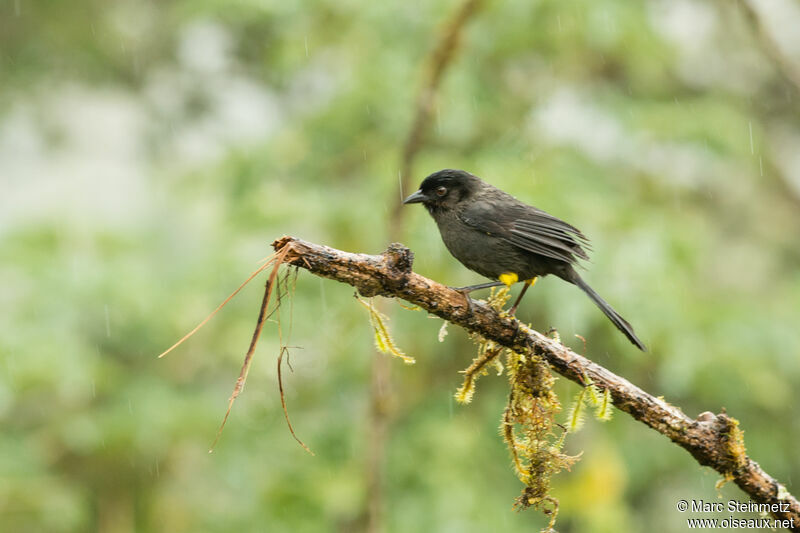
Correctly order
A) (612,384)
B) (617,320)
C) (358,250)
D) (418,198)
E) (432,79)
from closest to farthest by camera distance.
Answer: (612,384) → (617,320) → (418,198) → (432,79) → (358,250)

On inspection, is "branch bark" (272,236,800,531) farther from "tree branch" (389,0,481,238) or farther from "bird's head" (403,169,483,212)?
"tree branch" (389,0,481,238)

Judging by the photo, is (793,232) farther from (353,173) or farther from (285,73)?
(285,73)

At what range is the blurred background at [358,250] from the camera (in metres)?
5.41

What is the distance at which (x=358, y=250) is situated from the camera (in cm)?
619

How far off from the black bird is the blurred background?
47.1 inches

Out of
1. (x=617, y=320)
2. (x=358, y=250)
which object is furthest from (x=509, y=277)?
(x=358, y=250)

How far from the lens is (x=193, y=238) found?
7789mm

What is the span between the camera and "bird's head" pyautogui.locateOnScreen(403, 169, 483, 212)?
3.59 m

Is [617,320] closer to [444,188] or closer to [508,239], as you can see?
[508,239]

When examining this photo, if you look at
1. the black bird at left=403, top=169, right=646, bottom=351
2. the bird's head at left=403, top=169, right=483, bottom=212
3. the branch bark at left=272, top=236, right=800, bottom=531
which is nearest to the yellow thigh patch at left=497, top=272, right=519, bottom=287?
the black bird at left=403, top=169, right=646, bottom=351

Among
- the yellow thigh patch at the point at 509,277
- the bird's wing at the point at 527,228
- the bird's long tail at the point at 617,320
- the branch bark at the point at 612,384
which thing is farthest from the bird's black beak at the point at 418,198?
the branch bark at the point at 612,384

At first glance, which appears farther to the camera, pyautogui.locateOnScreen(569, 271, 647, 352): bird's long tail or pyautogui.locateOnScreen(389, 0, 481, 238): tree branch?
pyautogui.locateOnScreen(389, 0, 481, 238): tree branch

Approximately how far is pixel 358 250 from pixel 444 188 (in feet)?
8.64

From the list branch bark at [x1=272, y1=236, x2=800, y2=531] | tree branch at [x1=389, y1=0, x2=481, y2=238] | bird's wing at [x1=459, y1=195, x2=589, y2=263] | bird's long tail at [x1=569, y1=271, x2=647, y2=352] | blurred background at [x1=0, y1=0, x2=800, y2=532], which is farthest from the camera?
blurred background at [x1=0, y1=0, x2=800, y2=532]
